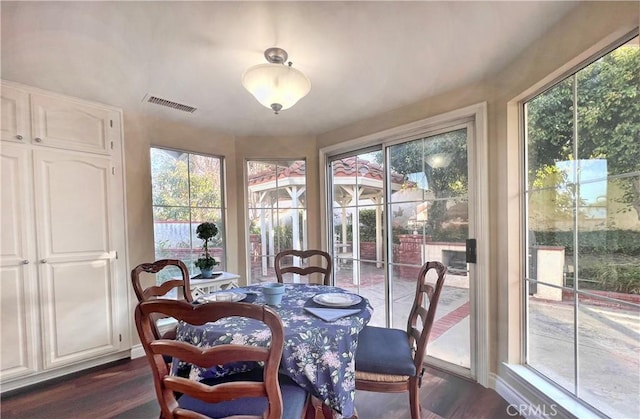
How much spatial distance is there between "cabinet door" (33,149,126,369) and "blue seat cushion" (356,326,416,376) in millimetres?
2156

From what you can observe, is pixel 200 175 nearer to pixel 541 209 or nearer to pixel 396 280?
pixel 396 280

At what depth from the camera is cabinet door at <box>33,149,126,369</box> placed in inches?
82.8

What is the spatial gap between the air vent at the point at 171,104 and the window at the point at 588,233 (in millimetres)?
2611

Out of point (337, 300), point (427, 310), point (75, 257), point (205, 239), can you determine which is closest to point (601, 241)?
point (427, 310)

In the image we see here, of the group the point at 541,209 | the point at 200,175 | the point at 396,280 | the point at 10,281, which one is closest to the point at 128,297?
the point at 10,281

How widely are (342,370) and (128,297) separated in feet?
7.21

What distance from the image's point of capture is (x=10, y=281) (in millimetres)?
1971

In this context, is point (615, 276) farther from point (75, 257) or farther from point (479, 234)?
point (75, 257)

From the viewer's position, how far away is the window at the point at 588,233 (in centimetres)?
122

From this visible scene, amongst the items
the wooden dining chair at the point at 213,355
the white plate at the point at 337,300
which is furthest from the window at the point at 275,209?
the wooden dining chair at the point at 213,355

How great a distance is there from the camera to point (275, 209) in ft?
11.0

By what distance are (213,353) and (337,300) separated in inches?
32.3

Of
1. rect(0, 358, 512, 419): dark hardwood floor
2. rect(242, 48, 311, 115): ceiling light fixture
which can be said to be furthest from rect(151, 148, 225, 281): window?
rect(242, 48, 311, 115): ceiling light fixture

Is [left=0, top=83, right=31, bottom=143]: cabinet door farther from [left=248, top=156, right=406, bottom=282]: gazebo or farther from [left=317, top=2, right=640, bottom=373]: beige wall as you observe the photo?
[left=317, top=2, right=640, bottom=373]: beige wall
